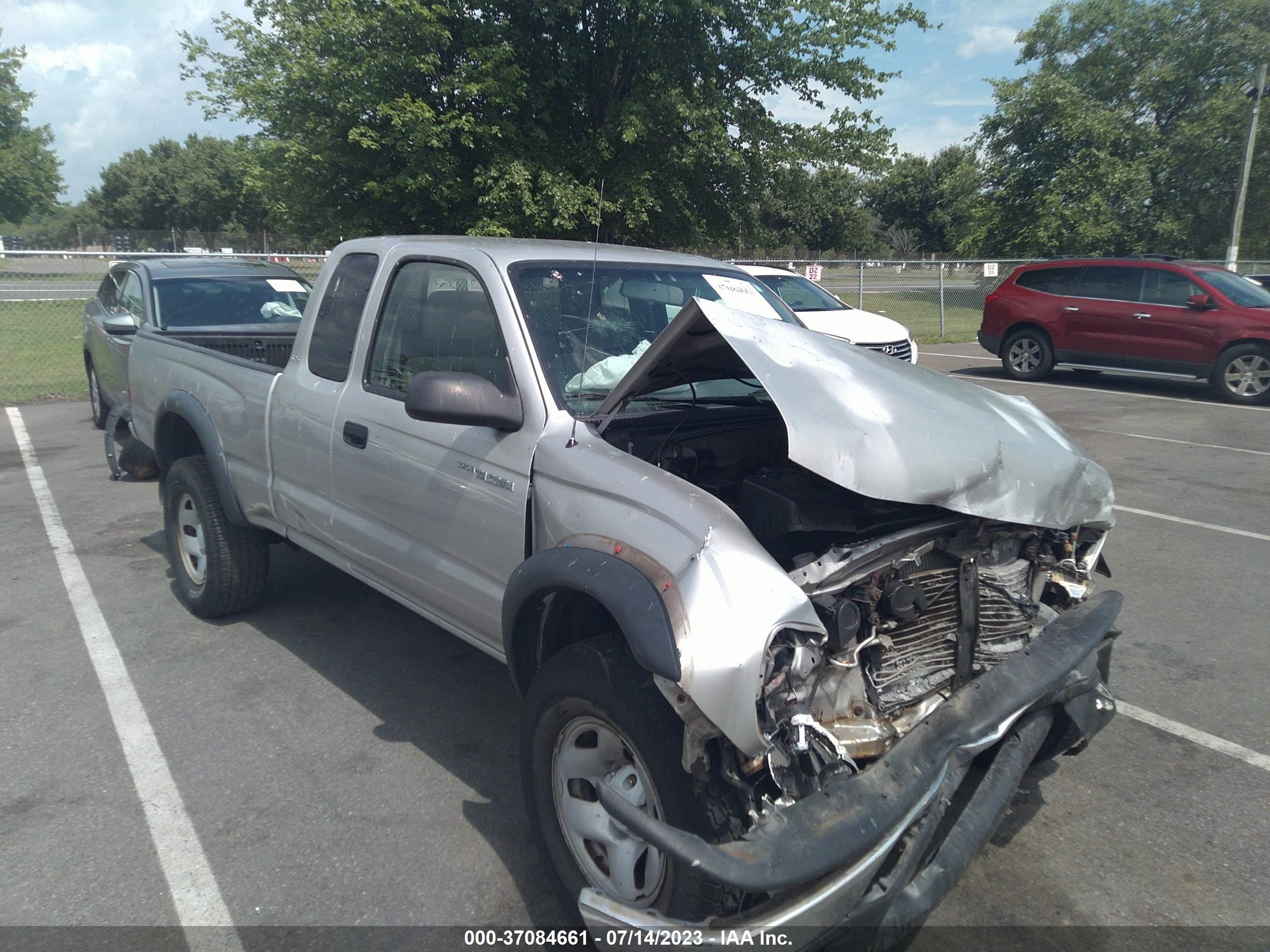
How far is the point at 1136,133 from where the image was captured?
98.7ft

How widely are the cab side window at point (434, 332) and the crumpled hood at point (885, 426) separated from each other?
2.13 feet

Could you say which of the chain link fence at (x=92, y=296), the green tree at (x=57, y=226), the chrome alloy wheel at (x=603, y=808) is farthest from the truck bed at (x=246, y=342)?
the green tree at (x=57, y=226)

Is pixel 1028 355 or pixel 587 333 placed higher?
pixel 587 333

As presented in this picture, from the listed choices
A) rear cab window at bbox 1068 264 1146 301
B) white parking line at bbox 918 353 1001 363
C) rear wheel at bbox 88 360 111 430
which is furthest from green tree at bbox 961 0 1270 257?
rear wheel at bbox 88 360 111 430

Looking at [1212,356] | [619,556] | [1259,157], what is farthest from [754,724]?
[1259,157]

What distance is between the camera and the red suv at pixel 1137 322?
12.4 meters

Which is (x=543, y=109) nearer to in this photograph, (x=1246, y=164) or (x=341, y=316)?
(x=341, y=316)

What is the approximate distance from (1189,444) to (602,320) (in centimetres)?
878

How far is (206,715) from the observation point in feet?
13.4

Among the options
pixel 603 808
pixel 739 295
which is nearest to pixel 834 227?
pixel 739 295

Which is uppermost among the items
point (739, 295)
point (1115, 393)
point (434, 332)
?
point (739, 295)

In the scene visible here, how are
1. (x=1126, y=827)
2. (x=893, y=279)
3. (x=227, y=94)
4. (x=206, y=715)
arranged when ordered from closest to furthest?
(x=1126, y=827) < (x=206, y=715) < (x=227, y=94) < (x=893, y=279)

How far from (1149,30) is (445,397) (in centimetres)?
3637

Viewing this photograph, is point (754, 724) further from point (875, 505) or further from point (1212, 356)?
point (1212, 356)
